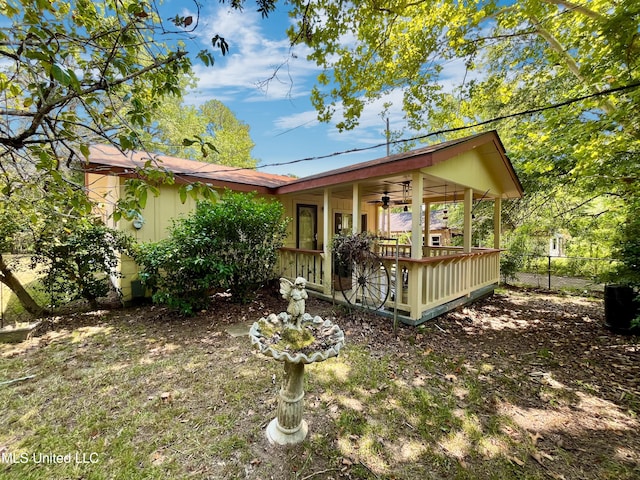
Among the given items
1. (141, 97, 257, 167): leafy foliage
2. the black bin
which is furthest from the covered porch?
(141, 97, 257, 167): leafy foliage

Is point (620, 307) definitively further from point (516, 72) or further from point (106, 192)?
point (106, 192)

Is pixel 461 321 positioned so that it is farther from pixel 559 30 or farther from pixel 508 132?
pixel 508 132

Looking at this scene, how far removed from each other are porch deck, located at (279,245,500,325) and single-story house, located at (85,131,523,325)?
18mm

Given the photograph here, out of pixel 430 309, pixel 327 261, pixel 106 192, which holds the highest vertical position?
pixel 106 192

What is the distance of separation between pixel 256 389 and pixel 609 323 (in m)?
6.41

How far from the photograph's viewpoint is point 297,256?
6.77 metres

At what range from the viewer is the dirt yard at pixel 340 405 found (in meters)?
2.00

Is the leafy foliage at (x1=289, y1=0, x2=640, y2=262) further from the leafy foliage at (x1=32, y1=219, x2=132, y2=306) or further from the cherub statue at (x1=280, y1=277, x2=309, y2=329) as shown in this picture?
the leafy foliage at (x1=32, y1=219, x2=132, y2=306)

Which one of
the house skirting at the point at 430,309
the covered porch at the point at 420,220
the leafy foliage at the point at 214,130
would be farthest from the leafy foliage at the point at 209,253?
the leafy foliage at the point at 214,130

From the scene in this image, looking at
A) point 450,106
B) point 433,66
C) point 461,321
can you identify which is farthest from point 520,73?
point 461,321

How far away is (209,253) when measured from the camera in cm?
505

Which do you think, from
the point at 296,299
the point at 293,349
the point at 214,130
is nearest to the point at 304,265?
the point at 296,299

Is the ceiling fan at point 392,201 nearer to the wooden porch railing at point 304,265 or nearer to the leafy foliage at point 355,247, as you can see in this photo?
the leafy foliage at point 355,247

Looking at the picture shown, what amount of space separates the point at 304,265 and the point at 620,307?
6.12m
